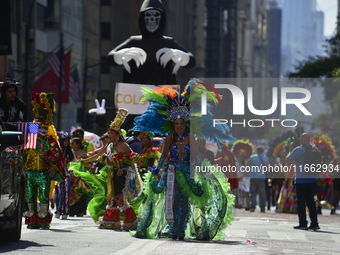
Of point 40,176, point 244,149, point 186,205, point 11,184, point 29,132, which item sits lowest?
point 186,205

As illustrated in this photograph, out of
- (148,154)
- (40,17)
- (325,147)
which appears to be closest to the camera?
(148,154)

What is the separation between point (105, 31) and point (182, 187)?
63448 millimetres

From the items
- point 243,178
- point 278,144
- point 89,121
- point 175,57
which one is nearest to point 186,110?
point 175,57

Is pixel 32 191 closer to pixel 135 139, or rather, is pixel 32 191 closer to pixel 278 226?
pixel 135 139

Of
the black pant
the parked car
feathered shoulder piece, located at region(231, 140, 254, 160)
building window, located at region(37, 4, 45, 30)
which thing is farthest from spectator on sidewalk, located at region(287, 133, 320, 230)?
building window, located at region(37, 4, 45, 30)

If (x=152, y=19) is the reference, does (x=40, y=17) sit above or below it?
above

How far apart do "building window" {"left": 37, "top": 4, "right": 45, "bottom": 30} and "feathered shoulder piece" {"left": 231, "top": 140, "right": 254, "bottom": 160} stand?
28933 millimetres

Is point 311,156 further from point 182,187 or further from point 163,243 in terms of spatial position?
point 163,243

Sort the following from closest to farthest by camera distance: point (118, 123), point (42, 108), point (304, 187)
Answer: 1. point (42, 108)
2. point (118, 123)
3. point (304, 187)

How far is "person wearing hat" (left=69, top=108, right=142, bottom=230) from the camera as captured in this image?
1520 cm

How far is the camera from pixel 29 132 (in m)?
13.4

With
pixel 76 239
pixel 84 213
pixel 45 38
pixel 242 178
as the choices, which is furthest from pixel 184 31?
pixel 76 239

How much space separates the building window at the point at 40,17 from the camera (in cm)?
5423

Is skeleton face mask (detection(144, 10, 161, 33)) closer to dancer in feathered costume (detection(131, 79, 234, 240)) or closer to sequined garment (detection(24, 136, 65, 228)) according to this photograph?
sequined garment (detection(24, 136, 65, 228))
